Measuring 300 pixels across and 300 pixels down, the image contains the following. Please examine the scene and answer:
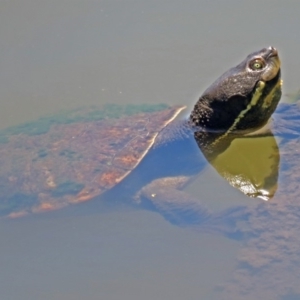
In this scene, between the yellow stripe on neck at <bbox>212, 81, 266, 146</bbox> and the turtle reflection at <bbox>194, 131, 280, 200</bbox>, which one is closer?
the turtle reflection at <bbox>194, 131, 280, 200</bbox>

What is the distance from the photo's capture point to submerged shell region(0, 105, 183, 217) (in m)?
4.61

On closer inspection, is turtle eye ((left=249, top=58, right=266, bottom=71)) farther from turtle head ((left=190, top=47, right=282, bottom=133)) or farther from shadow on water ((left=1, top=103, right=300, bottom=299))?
shadow on water ((left=1, top=103, right=300, bottom=299))

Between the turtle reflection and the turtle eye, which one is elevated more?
the turtle eye

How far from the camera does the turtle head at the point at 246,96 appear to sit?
4.59m

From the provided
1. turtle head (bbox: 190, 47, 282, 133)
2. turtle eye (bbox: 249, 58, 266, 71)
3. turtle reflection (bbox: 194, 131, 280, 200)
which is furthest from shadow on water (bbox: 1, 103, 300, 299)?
turtle eye (bbox: 249, 58, 266, 71)

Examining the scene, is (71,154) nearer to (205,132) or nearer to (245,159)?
(205,132)

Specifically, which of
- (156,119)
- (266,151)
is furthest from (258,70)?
(156,119)

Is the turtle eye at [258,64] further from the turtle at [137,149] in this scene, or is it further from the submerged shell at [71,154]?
the submerged shell at [71,154]

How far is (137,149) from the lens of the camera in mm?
4836

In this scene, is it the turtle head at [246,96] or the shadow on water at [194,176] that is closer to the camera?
the shadow on water at [194,176]

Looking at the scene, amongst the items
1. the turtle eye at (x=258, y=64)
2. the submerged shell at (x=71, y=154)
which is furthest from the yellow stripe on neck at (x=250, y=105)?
the submerged shell at (x=71, y=154)

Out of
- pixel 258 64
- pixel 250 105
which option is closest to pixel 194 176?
pixel 250 105

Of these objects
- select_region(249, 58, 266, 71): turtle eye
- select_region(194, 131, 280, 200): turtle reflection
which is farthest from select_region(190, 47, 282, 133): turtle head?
select_region(194, 131, 280, 200): turtle reflection

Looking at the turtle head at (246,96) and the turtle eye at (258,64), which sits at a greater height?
the turtle eye at (258,64)
